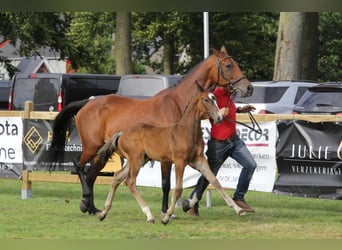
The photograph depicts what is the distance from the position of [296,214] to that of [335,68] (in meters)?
36.8

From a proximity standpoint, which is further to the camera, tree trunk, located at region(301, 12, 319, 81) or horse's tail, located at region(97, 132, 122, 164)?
tree trunk, located at region(301, 12, 319, 81)

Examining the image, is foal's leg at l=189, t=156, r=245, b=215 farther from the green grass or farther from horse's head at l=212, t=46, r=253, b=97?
horse's head at l=212, t=46, r=253, b=97

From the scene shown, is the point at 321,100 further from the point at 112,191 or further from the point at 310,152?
the point at 112,191

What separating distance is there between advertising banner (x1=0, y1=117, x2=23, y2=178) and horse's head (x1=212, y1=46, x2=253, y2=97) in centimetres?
431

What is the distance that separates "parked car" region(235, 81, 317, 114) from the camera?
67.1 ft

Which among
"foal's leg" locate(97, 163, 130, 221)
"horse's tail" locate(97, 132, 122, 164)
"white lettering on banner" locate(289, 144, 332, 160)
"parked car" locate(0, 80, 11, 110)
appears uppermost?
"horse's tail" locate(97, 132, 122, 164)

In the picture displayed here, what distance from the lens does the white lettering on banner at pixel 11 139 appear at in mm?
12172

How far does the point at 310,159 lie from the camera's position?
977 centimetres

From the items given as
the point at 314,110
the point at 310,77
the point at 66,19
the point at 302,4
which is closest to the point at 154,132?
the point at 302,4

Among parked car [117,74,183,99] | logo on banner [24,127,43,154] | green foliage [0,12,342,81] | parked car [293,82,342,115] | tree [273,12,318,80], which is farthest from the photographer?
green foliage [0,12,342,81]

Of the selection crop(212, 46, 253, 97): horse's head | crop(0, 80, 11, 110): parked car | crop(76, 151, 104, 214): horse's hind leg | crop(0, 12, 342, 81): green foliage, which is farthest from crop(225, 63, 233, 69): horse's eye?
crop(0, 12, 342, 81): green foliage

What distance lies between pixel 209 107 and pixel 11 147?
4848mm

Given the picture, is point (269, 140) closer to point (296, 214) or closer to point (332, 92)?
point (296, 214)

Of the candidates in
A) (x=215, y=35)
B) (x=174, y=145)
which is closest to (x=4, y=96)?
(x=215, y=35)
